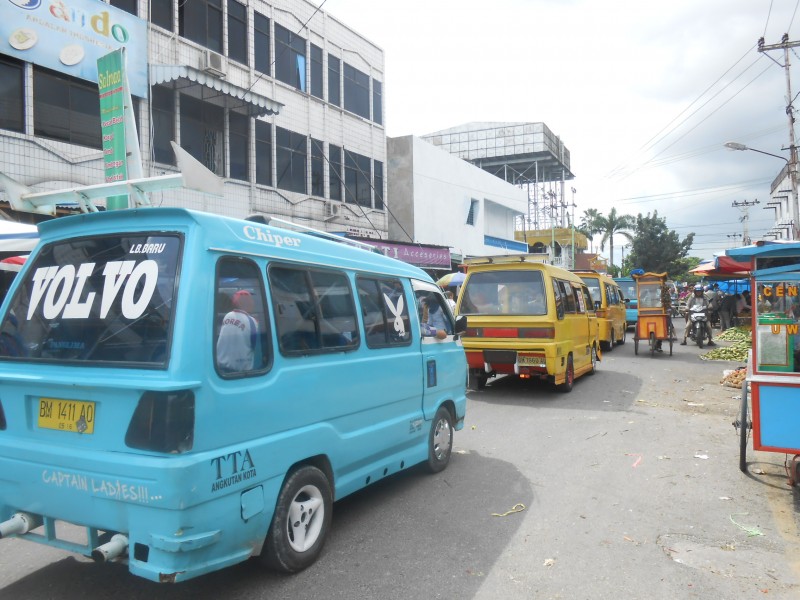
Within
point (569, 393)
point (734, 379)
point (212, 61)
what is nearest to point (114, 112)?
point (212, 61)

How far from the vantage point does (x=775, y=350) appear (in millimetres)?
5133

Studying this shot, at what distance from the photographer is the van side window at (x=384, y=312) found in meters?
4.57

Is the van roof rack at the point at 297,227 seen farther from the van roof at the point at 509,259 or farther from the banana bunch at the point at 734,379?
the banana bunch at the point at 734,379

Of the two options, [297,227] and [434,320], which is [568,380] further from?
[297,227]

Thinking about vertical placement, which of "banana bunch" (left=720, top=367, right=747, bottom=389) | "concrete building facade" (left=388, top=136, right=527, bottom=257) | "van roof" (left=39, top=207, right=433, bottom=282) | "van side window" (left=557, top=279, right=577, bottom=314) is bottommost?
"banana bunch" (left=720, top=367, right=747, bottom=389)

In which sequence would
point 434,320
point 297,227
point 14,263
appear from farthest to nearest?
point 14,263
point 434,320
point 297,227

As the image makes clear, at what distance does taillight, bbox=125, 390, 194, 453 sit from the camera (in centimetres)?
278

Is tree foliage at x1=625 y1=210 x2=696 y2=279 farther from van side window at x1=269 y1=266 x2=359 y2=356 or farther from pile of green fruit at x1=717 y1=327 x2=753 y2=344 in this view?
van side window at x1=269 y1=266 x2=359 y2=356

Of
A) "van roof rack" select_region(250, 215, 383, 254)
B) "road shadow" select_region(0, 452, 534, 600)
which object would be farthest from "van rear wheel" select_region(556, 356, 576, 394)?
"van roof rack" select_region(250, 215, 383, 254)

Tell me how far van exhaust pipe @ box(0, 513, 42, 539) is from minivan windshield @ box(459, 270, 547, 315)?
7475 millimetres

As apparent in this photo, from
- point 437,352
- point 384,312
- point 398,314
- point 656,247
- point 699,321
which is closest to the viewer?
point 384,312

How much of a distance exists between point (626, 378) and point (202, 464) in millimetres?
10628

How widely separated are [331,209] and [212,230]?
1753 centimetres

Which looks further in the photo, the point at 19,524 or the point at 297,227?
the point at 297,227
